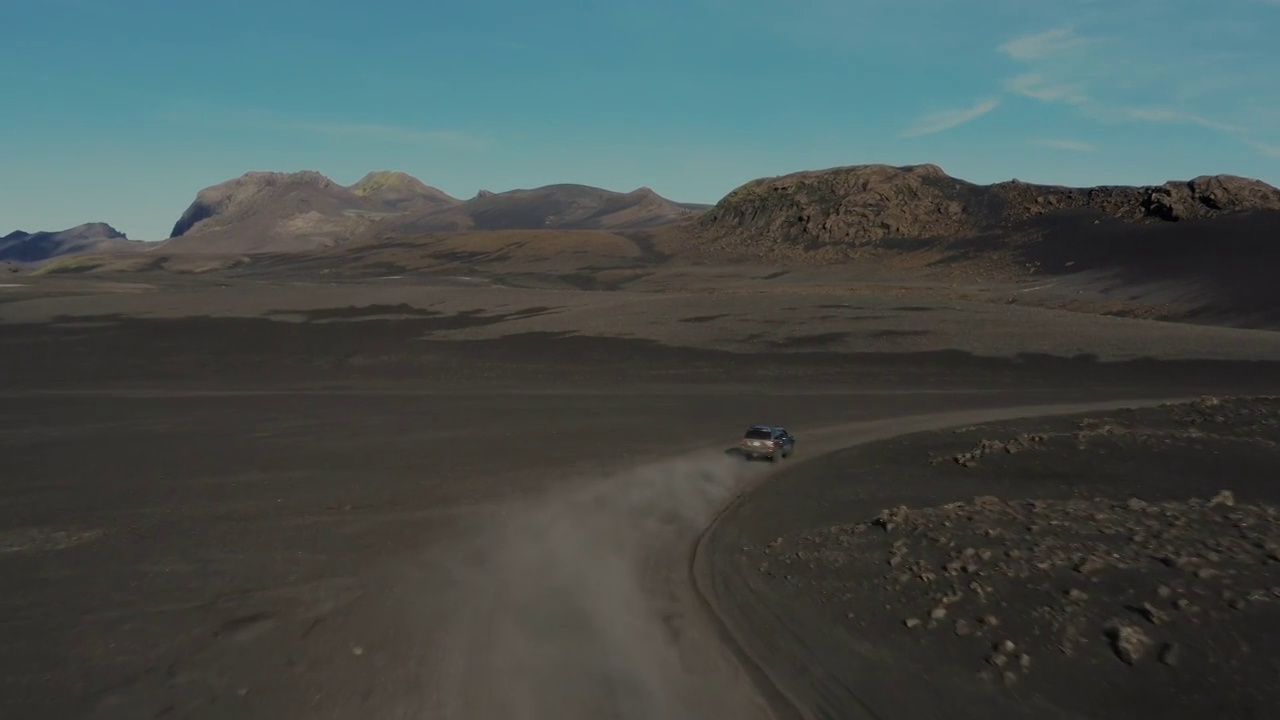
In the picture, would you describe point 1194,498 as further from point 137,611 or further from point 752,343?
point 752,343

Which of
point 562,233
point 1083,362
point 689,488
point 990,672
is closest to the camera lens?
point 990,672

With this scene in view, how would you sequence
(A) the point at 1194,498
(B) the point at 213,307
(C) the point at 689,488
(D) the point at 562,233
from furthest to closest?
(D) the point at 562,233 → (B) the point at 213,307 → (C) the point at 689,488 → (A) the point at 1194,498

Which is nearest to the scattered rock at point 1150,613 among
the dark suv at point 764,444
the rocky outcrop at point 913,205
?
the dark suv at point 764,444

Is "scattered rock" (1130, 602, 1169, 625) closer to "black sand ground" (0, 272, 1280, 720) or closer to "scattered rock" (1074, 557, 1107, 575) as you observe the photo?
"scattered rock" (1074, 557, 1107, 575)

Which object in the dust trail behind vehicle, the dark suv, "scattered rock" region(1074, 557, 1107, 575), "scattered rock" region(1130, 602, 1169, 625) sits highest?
"scattered rock" region(1074, 557, 1107, 575)

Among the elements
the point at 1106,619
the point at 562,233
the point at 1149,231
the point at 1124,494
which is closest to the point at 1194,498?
the point at 1124,494

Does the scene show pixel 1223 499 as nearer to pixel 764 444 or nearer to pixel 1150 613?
pixel 1150 613

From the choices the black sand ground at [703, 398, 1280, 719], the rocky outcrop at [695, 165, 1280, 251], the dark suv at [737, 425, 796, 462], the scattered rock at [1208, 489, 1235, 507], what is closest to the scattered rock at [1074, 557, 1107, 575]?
the black sand ground at [703, 398, 1280, 719]
